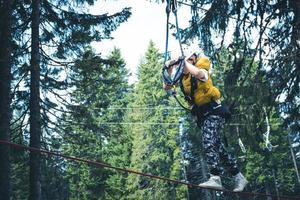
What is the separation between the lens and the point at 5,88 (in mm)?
9203

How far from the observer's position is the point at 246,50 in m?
7.79

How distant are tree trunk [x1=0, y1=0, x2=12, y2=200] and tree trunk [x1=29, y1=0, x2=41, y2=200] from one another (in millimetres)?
1523

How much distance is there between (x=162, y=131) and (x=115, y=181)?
Result: 18.7ft

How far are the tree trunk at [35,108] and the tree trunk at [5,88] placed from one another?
152cm

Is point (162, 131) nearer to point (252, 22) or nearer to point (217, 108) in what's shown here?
point (252, 22)

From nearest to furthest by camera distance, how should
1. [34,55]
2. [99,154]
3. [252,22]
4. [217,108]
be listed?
[217,108] → [252,22] → [34,55] → [99,154]

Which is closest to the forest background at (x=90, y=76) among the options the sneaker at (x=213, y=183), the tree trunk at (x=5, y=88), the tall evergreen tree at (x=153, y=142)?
the tree trunk at (x=5, y=88)

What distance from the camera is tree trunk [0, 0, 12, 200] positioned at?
28.4 ft

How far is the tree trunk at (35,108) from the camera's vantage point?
10.6 metres

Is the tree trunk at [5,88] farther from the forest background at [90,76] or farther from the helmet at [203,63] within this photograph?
the helmet at [203,63]

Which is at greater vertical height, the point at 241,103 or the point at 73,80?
the point at 73,80

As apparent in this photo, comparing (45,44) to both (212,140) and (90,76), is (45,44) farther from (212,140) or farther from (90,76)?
(212,140)

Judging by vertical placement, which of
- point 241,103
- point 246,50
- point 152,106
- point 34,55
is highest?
point 152,106

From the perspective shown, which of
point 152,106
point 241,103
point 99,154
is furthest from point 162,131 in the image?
point 241,103
